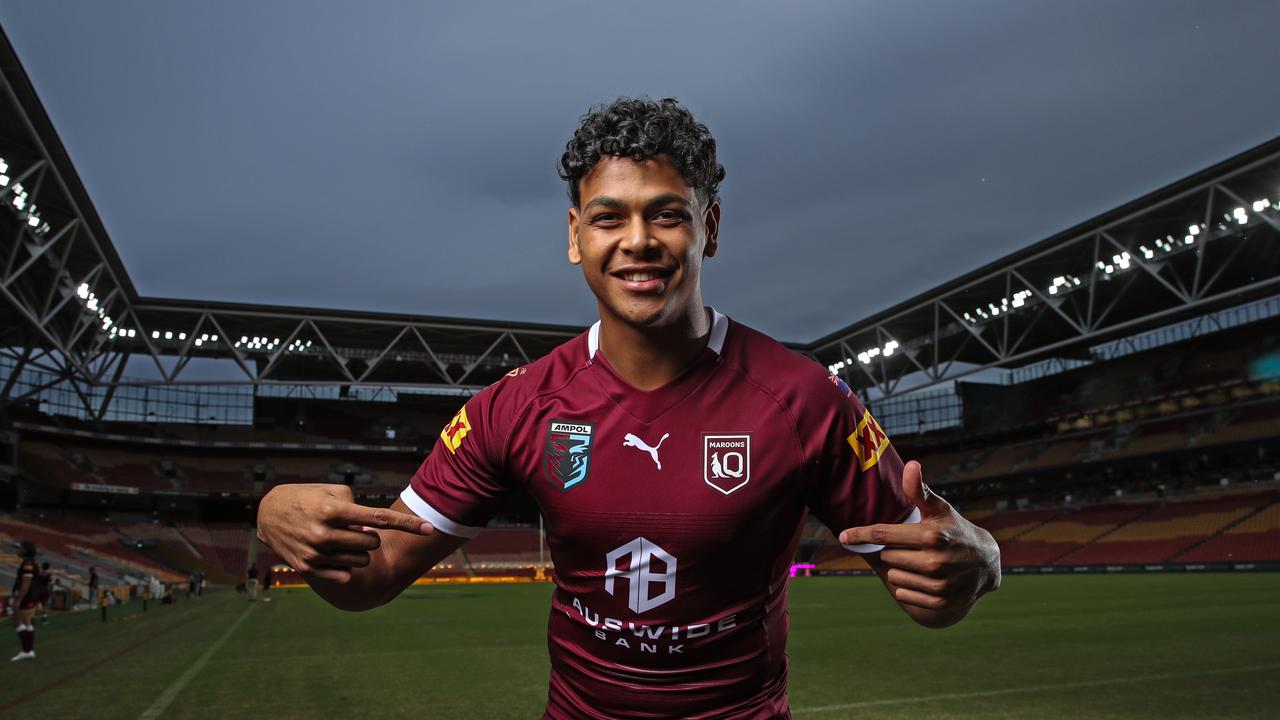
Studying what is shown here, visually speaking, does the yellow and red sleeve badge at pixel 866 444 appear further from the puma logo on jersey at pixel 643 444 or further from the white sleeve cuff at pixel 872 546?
the puma logo on jersey at pixel 643 444

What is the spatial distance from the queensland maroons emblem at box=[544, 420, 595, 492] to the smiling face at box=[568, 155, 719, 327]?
1.32ft

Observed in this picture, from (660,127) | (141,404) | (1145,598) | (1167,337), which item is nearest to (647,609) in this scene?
(660,127)

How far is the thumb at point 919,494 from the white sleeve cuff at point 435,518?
1402 millimetres

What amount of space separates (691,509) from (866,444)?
1.91 feet

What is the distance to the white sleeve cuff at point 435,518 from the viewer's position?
9.44ft

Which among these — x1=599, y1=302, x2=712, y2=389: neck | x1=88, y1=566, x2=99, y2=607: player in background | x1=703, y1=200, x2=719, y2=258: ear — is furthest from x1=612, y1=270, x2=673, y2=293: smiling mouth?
x1=88, y1=566, x2=99, y2=607: player in background

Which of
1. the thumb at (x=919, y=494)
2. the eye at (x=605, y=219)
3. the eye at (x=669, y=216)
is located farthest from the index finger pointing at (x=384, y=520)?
the thumb at (x=919, y=494)

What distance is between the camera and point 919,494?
7.39 feet

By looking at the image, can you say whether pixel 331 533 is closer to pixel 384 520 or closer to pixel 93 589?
pixel 384 520

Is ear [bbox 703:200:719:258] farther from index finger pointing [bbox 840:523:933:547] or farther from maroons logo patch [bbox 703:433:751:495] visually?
index finger pointing [bbox 840:523:933:547]

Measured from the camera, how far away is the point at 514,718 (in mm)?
7367

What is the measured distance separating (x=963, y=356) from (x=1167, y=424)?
12.3m

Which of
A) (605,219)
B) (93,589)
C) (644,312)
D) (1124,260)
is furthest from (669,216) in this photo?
(1124,260)

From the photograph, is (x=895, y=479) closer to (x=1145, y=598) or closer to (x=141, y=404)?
(x=1145, y=598)
